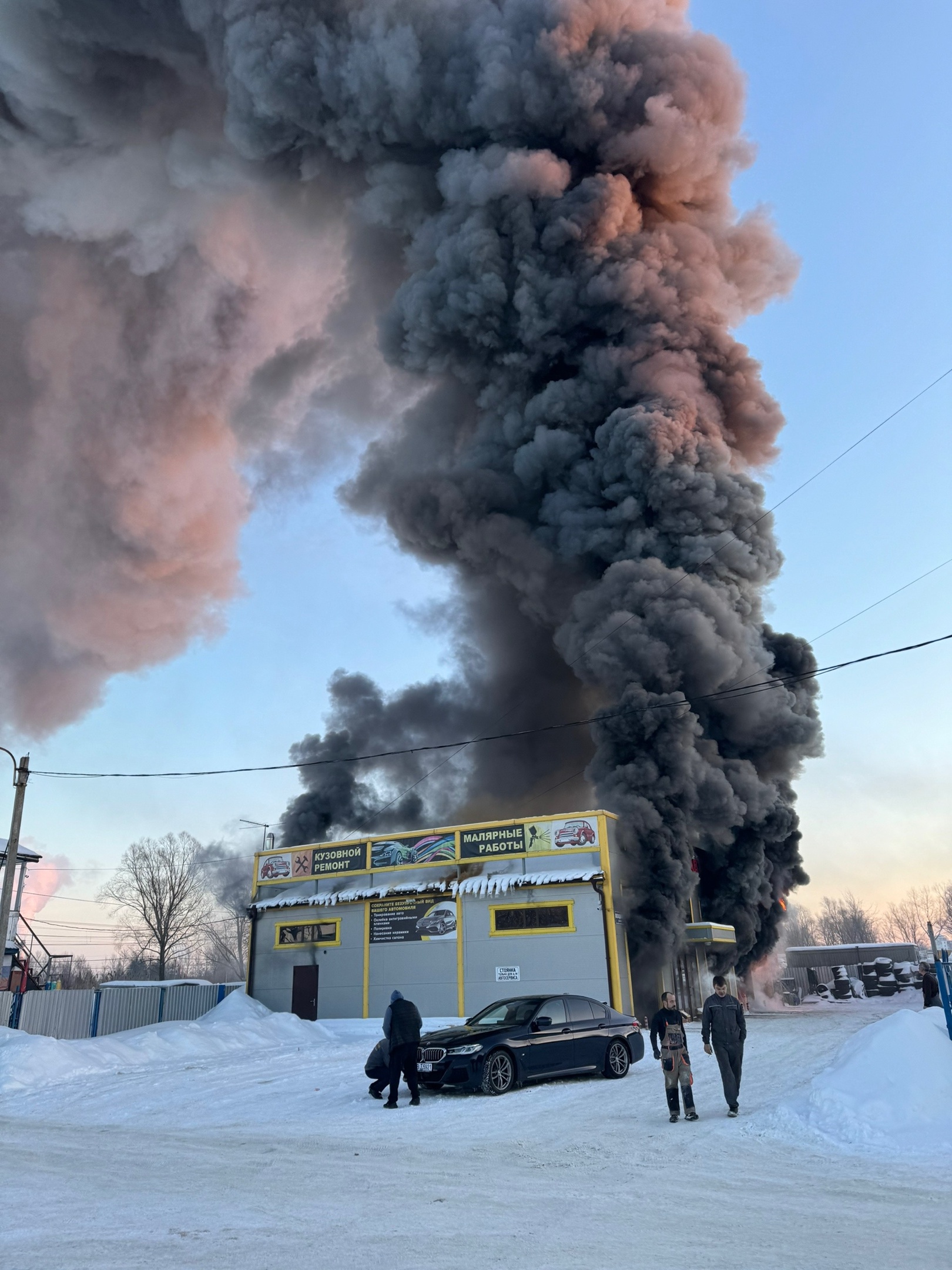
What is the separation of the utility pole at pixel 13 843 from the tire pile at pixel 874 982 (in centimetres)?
3609

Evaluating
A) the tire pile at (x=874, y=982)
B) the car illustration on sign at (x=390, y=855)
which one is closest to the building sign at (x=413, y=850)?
the car illustration on sign at (x=390, y=855)

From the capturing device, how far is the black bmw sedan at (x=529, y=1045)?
11352mm

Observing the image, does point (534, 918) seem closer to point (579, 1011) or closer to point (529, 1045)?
point (579, 1011)

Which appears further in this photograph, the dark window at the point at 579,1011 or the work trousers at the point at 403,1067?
the dark window at the point at 579,1011

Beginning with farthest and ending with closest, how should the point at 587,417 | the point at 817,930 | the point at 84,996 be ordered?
the point at 817,930 < the point at 587,417 < the point at 84,996

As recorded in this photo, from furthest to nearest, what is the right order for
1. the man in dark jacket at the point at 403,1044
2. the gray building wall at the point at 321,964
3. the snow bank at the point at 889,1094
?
the gray building wall at the point at 321,964 → the man in dark jacket at the point at 403,1044 → the snow bank at the point at 889,1094

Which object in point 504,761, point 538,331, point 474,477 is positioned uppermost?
point 538,331

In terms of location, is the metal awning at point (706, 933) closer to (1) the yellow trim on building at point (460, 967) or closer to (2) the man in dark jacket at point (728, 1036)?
(1) the yellow trim on building at point (460, 967)

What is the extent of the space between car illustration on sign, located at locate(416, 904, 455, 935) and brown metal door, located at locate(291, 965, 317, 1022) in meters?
→ 4.43

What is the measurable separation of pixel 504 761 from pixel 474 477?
12.8 meters

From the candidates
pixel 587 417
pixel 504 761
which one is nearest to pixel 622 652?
pixel 587 417

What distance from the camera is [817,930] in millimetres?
106125

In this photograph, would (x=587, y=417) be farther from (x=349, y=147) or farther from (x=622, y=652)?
(x=349, y=147)

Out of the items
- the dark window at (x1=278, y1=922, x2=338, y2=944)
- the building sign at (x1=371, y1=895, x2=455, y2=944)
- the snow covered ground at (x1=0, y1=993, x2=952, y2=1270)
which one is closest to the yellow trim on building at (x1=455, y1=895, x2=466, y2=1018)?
the building sign at (x1=371, y1=895, x2=455, y2=944)
